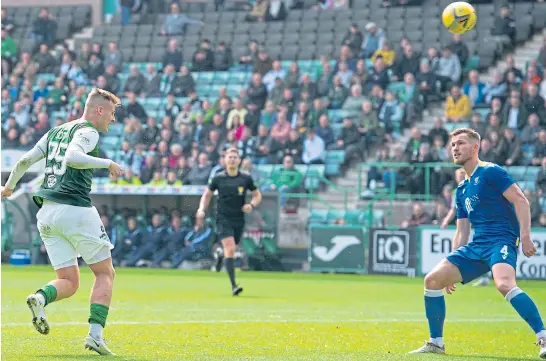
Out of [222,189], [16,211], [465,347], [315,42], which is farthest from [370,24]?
[465,347]

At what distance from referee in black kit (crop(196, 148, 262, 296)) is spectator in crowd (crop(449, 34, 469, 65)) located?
10639 mm

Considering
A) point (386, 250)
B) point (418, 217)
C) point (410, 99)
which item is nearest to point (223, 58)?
point (410, 99)

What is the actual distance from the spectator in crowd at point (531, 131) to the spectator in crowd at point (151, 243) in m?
8.23

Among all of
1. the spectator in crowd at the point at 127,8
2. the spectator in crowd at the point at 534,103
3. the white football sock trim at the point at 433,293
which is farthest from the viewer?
the spectator in crowd at the point at 127,8

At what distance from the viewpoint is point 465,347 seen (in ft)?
34.0

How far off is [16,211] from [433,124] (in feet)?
33.8

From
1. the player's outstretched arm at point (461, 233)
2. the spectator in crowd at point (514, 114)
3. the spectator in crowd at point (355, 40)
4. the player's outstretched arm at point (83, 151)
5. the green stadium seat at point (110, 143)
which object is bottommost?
the player's outstretched arm at point (461, 233)

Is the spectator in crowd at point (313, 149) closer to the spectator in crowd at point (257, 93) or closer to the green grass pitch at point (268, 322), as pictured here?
the spectator in crowd at point (257, 93)

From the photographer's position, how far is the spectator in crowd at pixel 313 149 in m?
26.8

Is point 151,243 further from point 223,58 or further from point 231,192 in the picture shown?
point 231,192

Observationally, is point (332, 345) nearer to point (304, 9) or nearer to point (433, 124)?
point (433, 124)

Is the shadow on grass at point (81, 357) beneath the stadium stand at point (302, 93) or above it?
beneath

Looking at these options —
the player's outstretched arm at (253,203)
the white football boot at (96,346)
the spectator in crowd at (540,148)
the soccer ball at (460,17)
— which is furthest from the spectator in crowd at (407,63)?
the white football boot at (96,346)

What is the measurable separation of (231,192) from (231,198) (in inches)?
3.9
